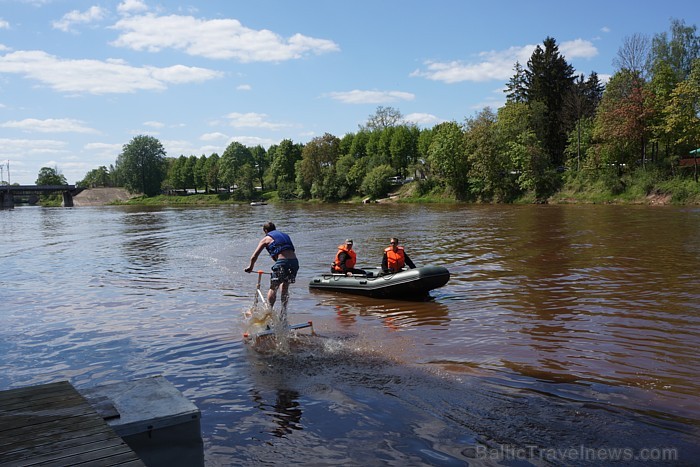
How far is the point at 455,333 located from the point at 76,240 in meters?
28.1

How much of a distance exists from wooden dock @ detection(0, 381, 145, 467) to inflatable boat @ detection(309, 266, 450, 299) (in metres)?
8.58

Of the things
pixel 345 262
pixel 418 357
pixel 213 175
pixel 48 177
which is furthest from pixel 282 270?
pixel 48 177

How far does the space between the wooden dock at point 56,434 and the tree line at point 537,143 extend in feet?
155

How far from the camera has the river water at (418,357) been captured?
18.3 ft

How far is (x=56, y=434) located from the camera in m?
3.73

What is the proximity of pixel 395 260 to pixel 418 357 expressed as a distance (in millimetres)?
5024

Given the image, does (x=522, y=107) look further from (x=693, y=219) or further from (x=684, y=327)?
(x=684, y=327)

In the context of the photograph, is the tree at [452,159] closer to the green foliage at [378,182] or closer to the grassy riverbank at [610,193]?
the grassy riverbank at [610,193]

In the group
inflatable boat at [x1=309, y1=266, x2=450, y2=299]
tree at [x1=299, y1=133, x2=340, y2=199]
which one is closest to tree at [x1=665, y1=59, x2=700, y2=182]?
inflatable boat at [x1=309, y1=266, x2=450, y2=299]

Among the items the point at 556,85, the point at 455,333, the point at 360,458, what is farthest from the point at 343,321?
the point at 556,85

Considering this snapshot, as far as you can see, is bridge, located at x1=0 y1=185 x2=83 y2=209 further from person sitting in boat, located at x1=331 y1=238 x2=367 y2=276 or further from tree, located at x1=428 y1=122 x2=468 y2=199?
person sitting in boat, located at x1=331 y1=238 x2=367 y2=276

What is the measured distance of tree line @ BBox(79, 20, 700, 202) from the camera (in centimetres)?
4497

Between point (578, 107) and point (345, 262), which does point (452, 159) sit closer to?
point (578, 107)

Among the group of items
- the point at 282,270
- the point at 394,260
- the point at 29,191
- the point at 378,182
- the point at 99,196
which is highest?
the point at 29,191
